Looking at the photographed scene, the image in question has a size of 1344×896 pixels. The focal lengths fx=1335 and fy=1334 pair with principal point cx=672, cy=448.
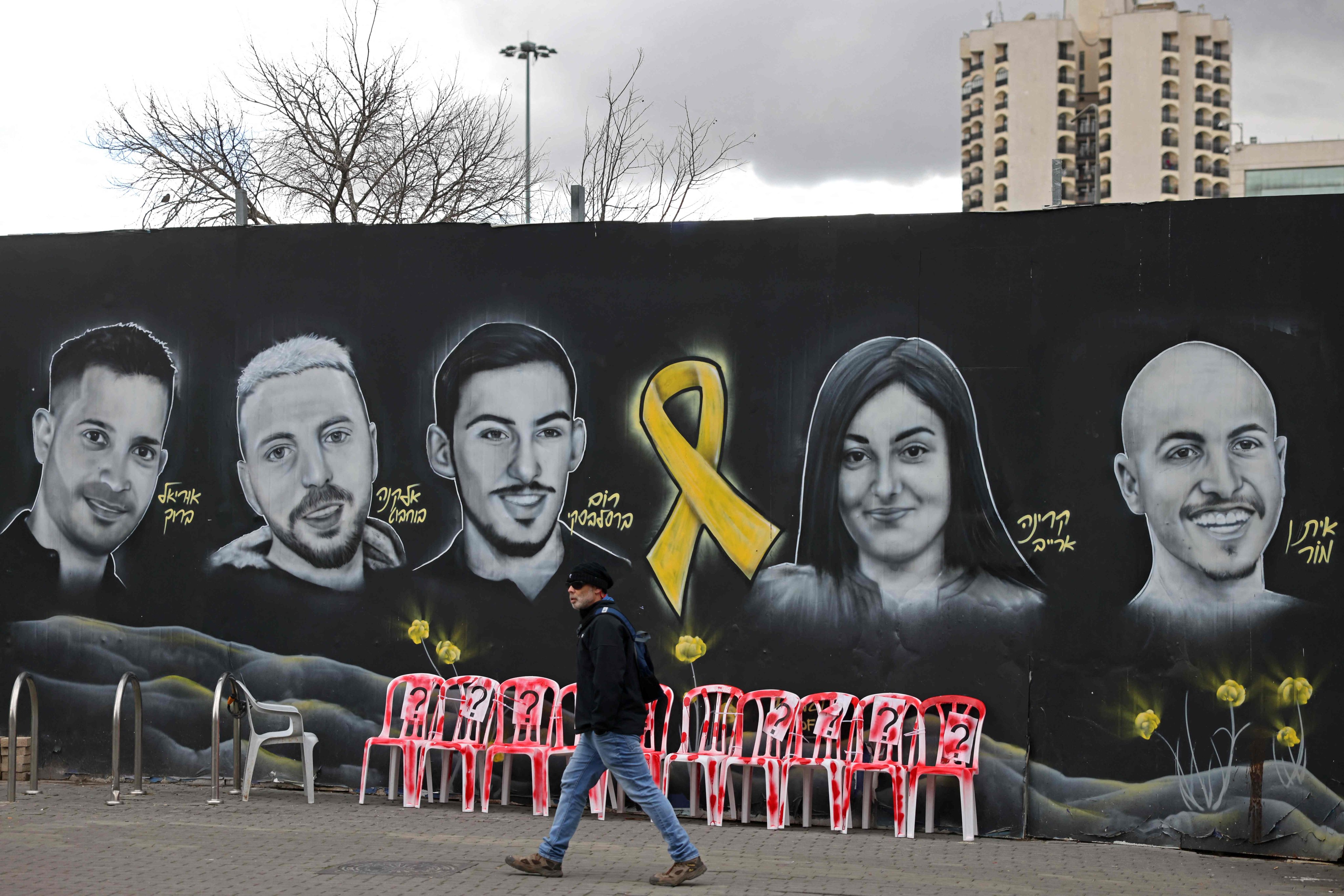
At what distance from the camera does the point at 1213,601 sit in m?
8.53

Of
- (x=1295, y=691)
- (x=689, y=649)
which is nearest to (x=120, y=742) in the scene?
(x=689, y=649)

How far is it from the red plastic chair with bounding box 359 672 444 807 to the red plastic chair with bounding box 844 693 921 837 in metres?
3.01

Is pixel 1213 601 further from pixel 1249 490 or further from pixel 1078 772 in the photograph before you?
pixel 1078 772

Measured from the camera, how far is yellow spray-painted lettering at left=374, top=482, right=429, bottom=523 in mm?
9883

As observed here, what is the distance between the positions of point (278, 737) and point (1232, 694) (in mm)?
6467

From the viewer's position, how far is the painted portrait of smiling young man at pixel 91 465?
1045 cm

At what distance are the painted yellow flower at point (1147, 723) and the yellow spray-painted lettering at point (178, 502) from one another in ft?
23.0

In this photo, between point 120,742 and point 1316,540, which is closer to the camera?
point 1316,540

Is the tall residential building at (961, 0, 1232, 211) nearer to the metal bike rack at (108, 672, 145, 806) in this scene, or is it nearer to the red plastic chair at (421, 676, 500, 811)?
the red plastic chair at (421, 676, 500, 811)

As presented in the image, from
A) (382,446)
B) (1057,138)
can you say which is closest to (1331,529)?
(382,446)

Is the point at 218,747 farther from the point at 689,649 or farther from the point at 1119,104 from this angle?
the point at 1119,104

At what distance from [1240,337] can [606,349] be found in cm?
426

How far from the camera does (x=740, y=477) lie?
30.7 ft

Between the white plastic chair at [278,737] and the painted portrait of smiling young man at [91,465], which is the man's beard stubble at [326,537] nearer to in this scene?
the white plastic chair at [278,737]
